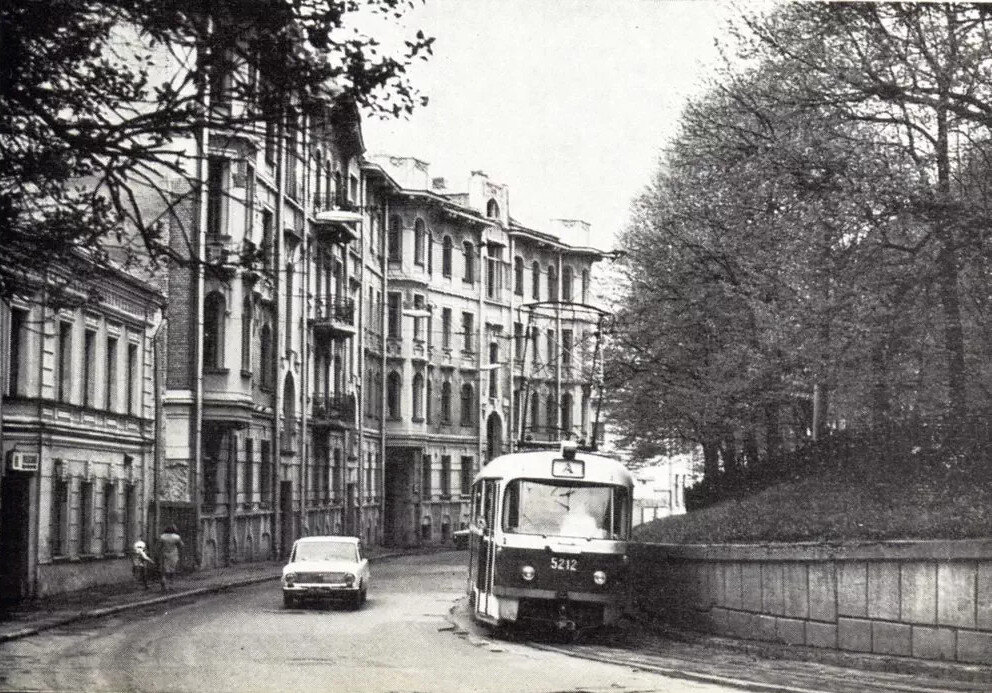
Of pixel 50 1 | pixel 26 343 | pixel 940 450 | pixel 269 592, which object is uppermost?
pixel 50 1

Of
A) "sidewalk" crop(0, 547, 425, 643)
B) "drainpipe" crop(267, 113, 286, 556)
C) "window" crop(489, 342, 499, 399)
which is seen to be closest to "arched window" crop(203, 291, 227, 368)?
"drainpipe" crop(267, 113, 286, 556)

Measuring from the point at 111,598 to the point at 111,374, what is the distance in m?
5.70

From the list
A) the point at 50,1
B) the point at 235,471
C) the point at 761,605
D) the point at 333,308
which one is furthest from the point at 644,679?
the point at 333,308

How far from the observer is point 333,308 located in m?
49.8

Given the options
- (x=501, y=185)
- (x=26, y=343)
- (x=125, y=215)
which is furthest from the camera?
(x=26, y=343)

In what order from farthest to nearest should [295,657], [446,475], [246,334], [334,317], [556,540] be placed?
[334,317]
[246,334]
[446,475]
[556,540]
[295,657]

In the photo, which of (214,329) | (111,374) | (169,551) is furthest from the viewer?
(214,329)

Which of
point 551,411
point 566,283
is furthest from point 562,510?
point 551,411

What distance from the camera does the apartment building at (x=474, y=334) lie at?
118ft

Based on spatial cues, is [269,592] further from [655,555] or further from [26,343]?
[655,555]

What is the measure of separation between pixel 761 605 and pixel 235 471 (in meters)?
24.4

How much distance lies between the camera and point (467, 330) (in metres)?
44.5

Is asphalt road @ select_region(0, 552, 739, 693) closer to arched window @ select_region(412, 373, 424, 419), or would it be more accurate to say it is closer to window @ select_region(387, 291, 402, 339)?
arched window @ select_region(412, 373, 424, 419)

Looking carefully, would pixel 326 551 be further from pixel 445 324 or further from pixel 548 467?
pixel 445 324
